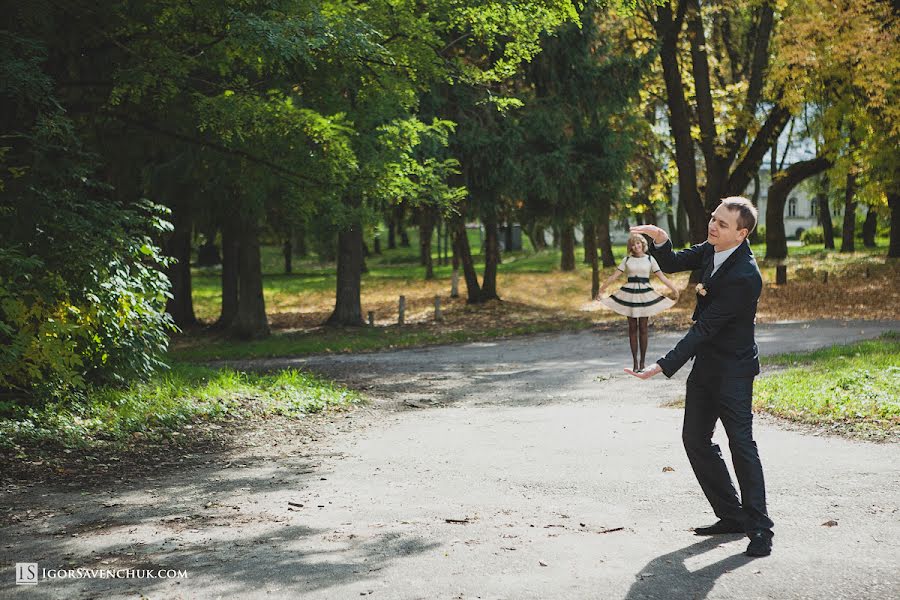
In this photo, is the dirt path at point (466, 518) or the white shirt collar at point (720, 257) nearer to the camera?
the dirt path at point (466, 518)

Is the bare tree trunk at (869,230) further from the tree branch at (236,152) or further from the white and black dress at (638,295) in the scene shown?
the tree branch at (236,152)

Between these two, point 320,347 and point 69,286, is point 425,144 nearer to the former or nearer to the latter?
point 320,347

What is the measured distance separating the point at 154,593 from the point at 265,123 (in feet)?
27.1

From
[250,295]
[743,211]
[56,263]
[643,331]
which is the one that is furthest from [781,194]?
[743,211]

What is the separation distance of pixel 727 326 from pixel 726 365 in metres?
0.22

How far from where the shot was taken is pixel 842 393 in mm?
10125

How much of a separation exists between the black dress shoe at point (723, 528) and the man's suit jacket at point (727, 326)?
0.88 metres

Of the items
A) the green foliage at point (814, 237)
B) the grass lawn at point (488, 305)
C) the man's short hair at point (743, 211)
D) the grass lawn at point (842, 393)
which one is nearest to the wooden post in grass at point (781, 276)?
the grass lawn at point (488, 305)

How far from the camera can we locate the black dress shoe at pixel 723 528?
17.7ft

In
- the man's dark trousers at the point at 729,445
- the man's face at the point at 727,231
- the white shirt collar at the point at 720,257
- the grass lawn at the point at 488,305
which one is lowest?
the grass lawn at the point at 488,305

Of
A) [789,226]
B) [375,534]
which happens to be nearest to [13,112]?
[375,534]

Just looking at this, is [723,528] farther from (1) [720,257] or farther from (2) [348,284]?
(2) [348,284]

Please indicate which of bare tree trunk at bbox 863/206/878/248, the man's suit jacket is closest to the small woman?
the man's suit jacket

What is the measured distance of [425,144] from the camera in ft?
73.2
